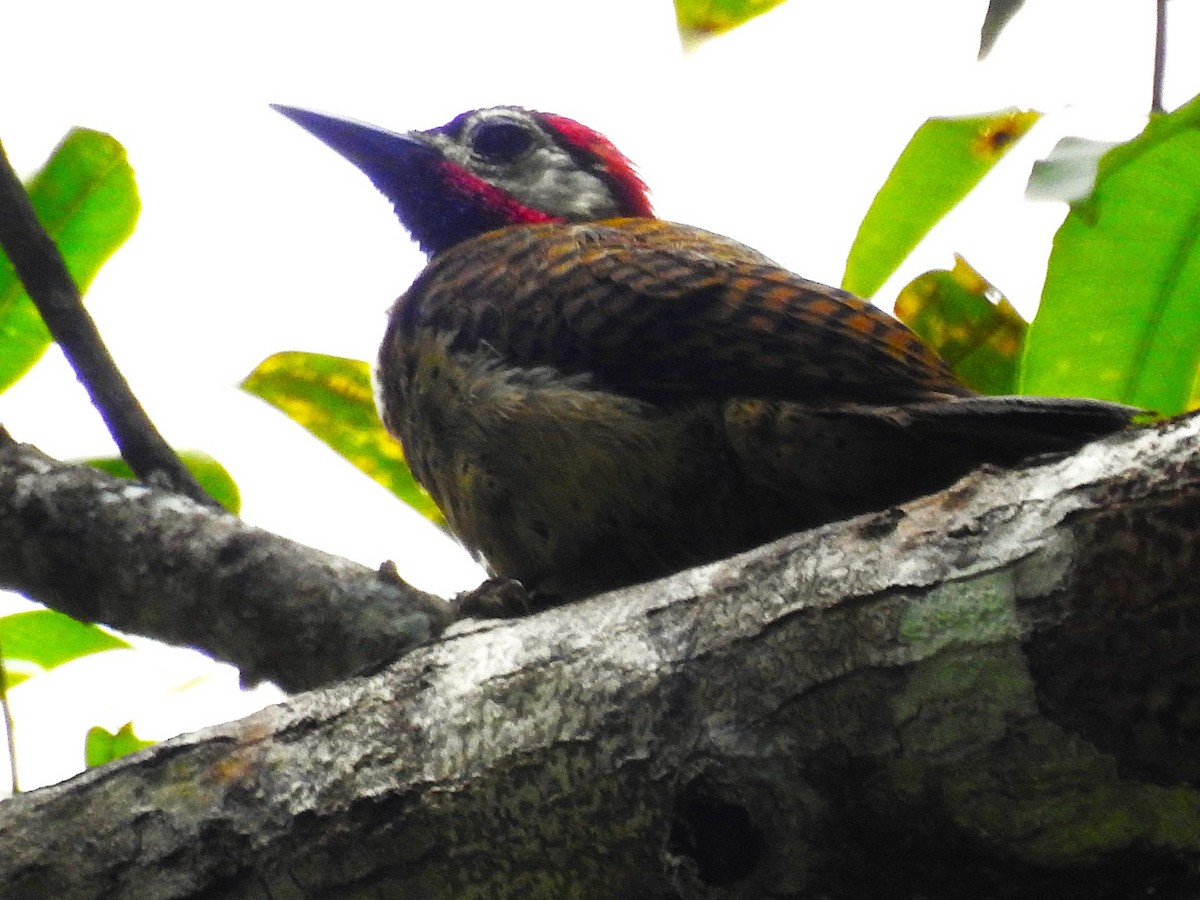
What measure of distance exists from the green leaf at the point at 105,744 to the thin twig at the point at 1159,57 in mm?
2213

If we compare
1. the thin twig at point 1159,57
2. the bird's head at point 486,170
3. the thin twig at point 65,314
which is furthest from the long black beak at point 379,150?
the thin twig at point 1159,57

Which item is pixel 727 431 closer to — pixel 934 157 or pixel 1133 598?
pixel 934 157

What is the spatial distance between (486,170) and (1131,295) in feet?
6.96

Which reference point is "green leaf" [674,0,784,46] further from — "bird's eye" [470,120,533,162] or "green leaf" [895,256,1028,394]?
"bird's eye" [470,120,533,162]

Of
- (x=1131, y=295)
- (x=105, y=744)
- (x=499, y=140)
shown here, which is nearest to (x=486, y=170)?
(x=499, y=140)

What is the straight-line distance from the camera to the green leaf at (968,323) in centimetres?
267

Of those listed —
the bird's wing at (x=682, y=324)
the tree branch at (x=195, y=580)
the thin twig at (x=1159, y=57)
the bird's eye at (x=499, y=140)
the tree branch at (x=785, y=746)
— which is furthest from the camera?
the bird's eye at (x=499, y=140)

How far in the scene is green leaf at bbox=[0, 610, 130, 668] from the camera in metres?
3.14

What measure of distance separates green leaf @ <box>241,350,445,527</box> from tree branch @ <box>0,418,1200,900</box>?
1298 millimetres

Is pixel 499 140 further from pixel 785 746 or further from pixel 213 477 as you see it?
pixel 785 746

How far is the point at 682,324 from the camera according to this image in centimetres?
249

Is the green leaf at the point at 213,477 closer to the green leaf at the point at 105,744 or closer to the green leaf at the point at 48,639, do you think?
the green leaf at the point at 48,639

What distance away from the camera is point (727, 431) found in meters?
2.39

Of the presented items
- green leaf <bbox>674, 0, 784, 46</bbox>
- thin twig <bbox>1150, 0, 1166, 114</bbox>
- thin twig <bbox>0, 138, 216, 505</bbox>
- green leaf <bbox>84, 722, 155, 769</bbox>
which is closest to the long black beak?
thin twig <bbox>0, 138, 216, 505</bbox>
